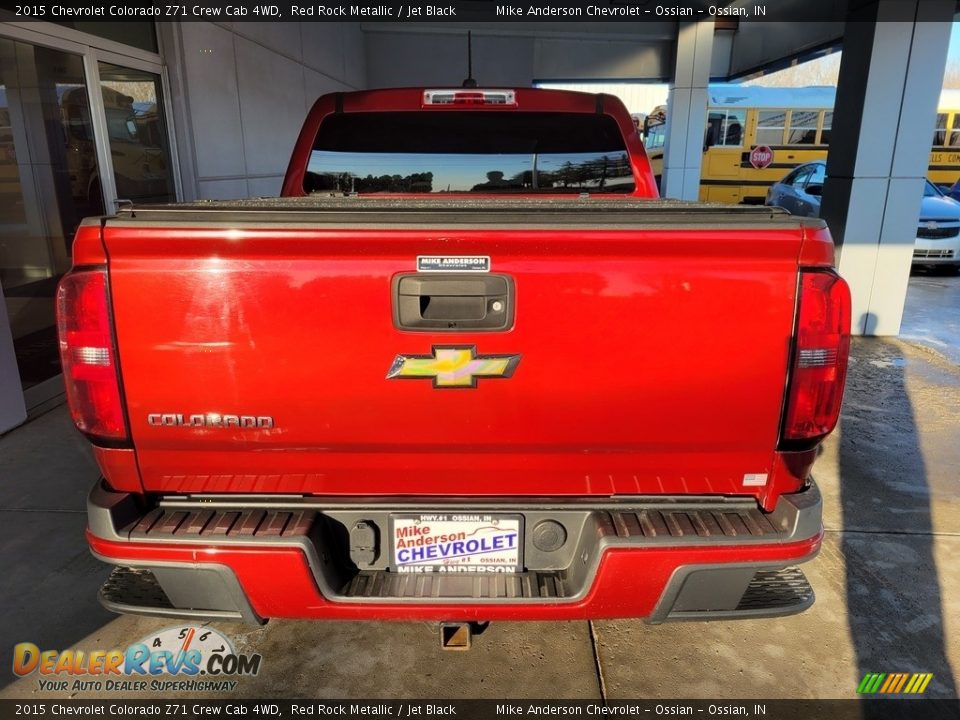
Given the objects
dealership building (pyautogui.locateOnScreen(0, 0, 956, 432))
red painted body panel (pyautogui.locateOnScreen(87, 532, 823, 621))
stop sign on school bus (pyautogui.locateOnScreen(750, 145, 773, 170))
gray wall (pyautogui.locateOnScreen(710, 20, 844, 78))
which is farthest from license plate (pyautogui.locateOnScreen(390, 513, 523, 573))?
stop sign on school bus (pyautogui.locateOnScreen(750, 145, 773, 170))

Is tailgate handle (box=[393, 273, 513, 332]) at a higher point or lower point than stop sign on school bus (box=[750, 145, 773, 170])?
lower

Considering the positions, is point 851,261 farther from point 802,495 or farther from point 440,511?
point 440,511

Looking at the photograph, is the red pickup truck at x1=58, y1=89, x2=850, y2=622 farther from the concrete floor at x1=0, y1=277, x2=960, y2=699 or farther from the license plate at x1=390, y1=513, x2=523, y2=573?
the concrete floor at x1=0, y1=277, x2=960, y2=699

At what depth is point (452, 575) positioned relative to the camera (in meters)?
1.92

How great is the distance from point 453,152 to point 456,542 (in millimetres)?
2311

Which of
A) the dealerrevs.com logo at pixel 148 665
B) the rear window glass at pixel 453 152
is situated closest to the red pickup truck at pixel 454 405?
the dealerrevs.com logo at pixel 148 665

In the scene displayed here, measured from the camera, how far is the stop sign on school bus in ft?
58.9

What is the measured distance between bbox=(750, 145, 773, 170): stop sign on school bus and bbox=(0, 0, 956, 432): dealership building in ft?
38.7

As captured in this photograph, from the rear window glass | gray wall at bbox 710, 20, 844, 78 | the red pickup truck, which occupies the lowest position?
the red pickup truck

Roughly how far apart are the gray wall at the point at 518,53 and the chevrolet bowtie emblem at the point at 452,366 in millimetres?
17939

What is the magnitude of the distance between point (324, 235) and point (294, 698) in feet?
5.50

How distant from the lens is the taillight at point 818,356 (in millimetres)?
1712

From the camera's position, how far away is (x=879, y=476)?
3.96m

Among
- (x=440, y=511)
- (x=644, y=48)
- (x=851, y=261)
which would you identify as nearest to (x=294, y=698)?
(x=440, y=511)
